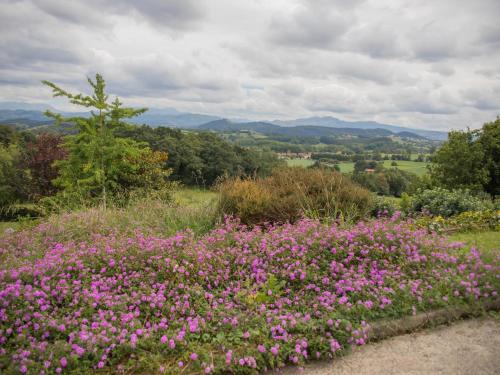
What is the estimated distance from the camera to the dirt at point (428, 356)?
117 inches

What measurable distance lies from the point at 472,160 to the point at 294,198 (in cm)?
2493

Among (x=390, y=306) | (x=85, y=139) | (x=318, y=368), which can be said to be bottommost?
(x=318, y=368)

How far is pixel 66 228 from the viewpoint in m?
6.31

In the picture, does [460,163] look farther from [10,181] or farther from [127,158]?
[10,181]

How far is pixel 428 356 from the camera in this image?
3.14m

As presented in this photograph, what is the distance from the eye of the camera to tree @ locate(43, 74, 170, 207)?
13266mm

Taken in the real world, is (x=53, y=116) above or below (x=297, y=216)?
above

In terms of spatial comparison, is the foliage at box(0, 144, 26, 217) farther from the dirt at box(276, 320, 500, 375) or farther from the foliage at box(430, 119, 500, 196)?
the foliage at box(430, 119, 500, 196)

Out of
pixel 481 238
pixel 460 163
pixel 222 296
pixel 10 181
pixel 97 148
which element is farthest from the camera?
pixel 10 181

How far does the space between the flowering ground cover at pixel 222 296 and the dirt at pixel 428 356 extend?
13 cm

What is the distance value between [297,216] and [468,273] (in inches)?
134

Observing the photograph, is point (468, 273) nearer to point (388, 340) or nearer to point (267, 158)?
point (388, 340)

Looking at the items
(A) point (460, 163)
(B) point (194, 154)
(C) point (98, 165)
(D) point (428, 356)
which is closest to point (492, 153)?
(A) point (460, 163)

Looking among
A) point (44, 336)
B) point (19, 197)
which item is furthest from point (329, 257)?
point (19, 197)
